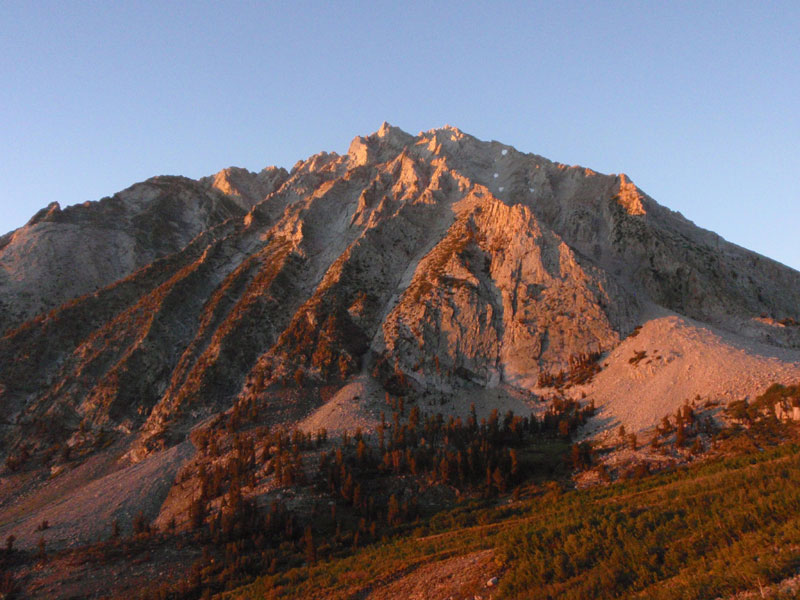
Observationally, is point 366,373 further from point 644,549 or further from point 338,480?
point 644,549

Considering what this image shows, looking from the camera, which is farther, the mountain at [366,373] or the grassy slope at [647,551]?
the mountain at [366,373]

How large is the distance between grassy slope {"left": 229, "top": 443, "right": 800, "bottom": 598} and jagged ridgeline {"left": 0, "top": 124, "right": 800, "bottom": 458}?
30.4 m

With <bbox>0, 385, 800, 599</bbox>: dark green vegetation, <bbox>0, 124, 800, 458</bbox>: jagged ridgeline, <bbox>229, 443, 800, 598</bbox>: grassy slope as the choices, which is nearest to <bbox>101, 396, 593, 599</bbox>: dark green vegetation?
<bbox>0, 385, 800, 599</bbox>: dark green vegetation

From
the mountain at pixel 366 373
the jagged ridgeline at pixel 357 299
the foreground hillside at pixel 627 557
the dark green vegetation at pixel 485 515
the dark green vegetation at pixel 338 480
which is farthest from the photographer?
the jagged ridgeline at pixel 357 299

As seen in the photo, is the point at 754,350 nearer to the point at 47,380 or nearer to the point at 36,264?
the point at 47,380

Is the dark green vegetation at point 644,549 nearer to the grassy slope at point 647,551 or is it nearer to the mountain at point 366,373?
the grassy slope at point 647,551

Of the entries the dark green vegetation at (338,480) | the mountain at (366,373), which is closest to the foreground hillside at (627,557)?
the mountain at (366,373)

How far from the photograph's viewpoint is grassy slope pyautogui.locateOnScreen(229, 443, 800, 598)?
1039 centimetres

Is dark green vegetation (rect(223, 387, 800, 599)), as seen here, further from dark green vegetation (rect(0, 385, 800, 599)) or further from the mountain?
the mountain

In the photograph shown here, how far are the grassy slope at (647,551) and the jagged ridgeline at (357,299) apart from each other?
30.4 metres

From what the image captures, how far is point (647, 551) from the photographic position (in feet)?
40.9

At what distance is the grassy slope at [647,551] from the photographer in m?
10.4

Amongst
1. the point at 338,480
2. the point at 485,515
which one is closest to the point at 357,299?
the point at 338,480

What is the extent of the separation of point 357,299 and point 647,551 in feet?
178
